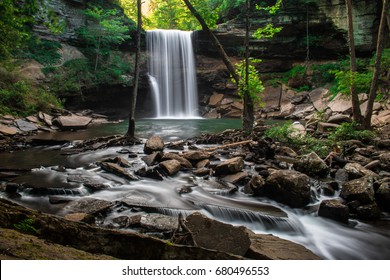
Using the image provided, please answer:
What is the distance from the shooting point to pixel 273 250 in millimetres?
3082

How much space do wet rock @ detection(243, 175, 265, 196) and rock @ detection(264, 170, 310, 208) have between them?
0.24 meters

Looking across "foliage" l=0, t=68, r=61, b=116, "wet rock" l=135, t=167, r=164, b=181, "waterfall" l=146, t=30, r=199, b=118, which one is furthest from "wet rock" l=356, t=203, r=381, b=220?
"waterfall" l=146, t=30, r=199, b=118

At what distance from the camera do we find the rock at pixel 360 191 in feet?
14.7

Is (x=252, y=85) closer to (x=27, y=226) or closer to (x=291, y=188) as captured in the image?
(x=291, y=188)

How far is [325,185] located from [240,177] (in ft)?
5.92

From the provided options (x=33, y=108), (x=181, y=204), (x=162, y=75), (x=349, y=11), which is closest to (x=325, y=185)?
(x=181, y=204)

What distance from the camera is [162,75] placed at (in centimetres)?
2595

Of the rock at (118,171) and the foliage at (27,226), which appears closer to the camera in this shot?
the foliage at (27,226)

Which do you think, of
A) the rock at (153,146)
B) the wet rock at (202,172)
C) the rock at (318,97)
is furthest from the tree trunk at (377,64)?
the rock at (318,97)

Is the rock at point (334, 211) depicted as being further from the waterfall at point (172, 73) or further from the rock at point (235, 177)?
the waterfall at point (172, 73)

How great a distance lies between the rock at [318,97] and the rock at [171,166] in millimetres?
15797

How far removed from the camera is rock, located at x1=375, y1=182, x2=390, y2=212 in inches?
178
